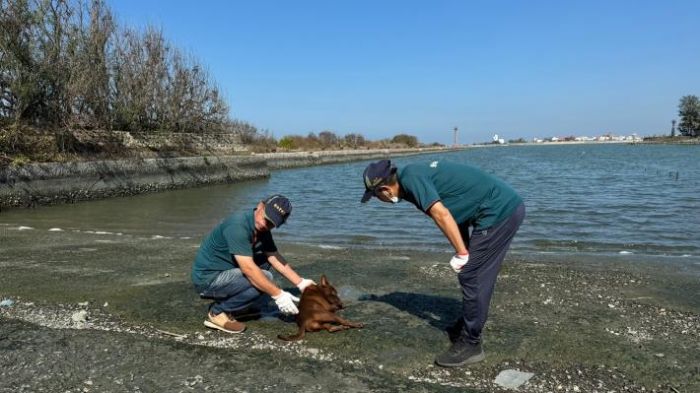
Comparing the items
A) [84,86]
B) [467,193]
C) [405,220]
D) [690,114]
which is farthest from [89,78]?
[690,114]

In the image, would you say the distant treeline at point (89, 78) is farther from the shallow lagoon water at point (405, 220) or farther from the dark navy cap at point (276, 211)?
the dark navy cap at point (276, 211)

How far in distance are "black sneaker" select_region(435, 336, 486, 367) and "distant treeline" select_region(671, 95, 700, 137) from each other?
144 meters

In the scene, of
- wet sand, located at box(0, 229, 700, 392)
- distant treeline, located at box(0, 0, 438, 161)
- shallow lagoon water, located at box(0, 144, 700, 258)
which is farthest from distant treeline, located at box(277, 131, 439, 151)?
wet sand, located at box(0, 229, 700, 392)

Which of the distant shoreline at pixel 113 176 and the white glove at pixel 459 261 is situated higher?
the white glove at pixel 459 261

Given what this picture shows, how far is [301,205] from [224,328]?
49.8 feet

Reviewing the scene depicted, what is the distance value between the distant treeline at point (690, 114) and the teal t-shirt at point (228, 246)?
14470cm

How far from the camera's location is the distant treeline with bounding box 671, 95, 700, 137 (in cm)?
12525

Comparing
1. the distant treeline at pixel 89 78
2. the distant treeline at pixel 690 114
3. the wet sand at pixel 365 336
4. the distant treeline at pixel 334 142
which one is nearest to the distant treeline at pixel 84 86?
the distant treeline at pixel 89 78

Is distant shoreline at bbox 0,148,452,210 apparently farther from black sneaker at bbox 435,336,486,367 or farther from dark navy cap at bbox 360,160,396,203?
black sneaker at bbox 435,336,486,367

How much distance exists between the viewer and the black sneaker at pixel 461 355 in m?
4.34

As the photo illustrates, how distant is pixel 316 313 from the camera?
4945mm

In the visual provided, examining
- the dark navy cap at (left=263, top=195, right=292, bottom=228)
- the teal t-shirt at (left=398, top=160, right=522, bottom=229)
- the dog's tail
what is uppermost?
the teal t-shirt at (left=398, top=160, right=522, bottom=229)

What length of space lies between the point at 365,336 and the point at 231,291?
131 cm

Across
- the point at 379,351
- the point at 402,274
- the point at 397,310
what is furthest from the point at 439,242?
the point at 379,351
